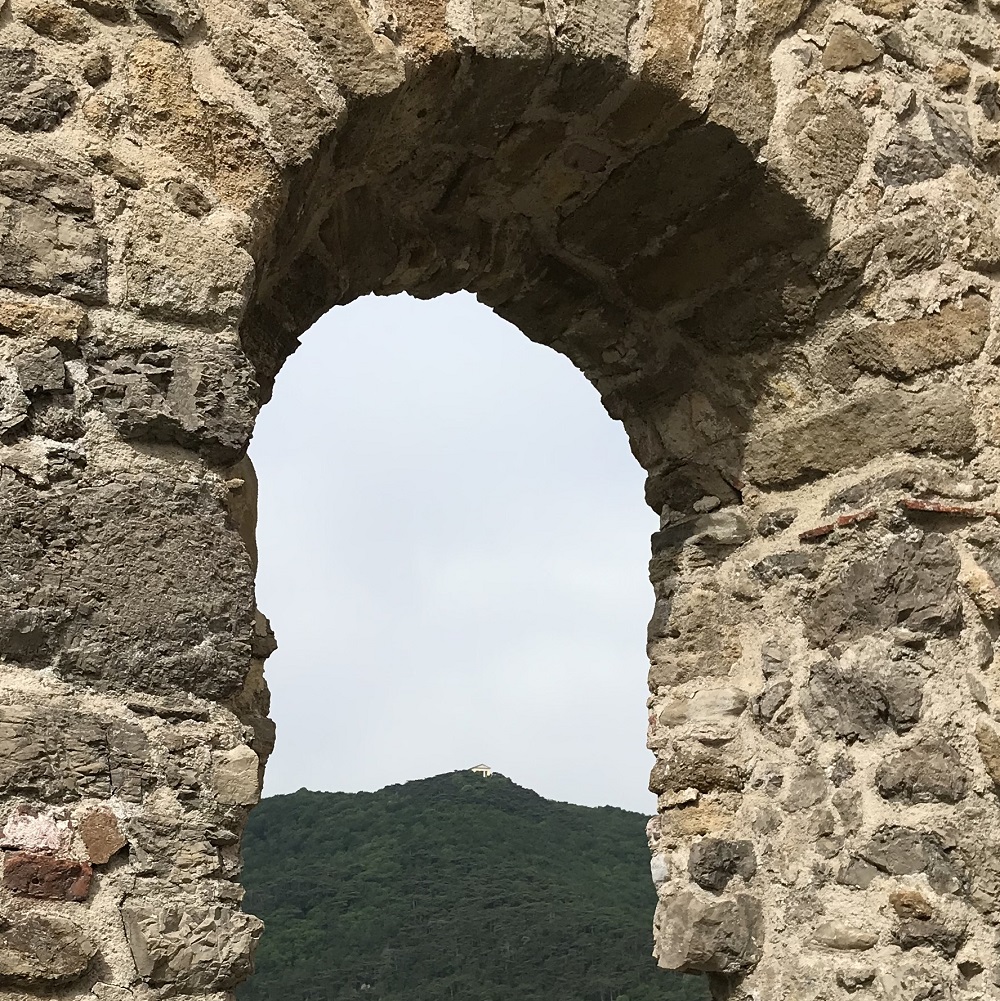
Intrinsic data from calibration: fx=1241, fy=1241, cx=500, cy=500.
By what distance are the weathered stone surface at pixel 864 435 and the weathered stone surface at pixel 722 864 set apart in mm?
852

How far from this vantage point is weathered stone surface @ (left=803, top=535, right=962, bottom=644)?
258 cm

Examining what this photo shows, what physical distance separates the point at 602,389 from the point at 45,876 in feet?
6.70

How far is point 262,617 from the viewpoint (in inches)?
107

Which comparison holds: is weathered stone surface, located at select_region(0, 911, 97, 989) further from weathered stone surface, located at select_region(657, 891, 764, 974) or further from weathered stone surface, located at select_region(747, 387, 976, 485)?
weathered stone surface, located at select_region(747, 387, 976, 485)

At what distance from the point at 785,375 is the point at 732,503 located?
1.14 feet

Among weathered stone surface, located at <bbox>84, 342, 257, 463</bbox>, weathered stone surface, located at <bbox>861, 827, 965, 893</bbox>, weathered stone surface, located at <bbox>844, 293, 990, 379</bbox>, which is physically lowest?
weathered stone surface, located at <bbox>861, 827, 965, 893</bbox>

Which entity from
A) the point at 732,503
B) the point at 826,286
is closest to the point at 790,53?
the point at 826,286

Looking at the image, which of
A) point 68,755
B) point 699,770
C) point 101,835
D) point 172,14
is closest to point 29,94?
point 172,14

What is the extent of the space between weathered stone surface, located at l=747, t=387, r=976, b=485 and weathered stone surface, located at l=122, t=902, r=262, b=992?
1.68 metres

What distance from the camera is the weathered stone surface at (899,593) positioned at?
2.58 metres

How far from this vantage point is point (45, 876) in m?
1.70

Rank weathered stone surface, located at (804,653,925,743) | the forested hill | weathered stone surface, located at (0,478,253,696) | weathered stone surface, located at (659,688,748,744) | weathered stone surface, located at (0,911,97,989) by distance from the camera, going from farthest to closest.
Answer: the forested hill → weathered stone surface, located at (659,688,748,744) → weathered stone surface, located at (804,653,925,743) → weathered stone surface, located at (0,478,253,696) → weathered stone surface, located at (0,911,97,989)

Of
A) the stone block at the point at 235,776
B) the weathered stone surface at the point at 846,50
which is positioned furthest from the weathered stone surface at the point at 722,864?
the weathered stone surface at the point at 846,50

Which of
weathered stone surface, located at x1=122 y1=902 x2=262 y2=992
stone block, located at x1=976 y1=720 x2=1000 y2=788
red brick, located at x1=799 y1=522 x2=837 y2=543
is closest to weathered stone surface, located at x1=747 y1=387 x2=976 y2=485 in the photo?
red brick, located at x1=799 y1=522 x2=837 y2=543
